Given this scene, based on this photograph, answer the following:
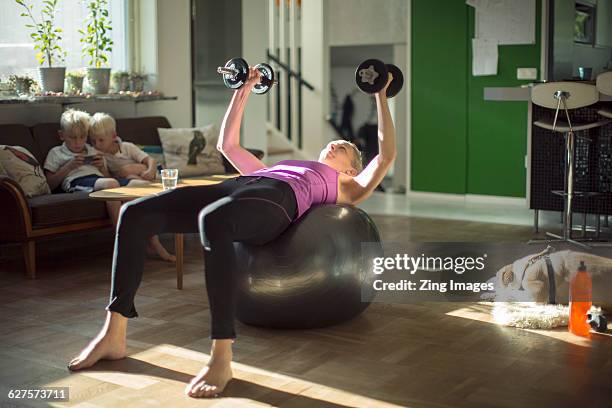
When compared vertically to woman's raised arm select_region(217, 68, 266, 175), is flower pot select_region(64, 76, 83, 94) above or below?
above

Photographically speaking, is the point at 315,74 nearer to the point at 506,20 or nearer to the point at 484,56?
the point at 484,56

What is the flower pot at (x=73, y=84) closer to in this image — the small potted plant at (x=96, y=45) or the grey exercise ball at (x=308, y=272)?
the small potted plant at (x=96, y=45)

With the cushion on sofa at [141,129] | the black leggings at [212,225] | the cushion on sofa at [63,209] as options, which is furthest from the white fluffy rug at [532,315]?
the cushion on sofa at [141,129]

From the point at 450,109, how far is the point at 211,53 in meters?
2.23

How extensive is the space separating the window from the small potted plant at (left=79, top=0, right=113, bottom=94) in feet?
0.21

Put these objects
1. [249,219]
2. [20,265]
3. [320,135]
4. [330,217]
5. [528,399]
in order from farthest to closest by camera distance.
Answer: [320,135]
[20,265]
[330,217]
[249,219]
[528,399]

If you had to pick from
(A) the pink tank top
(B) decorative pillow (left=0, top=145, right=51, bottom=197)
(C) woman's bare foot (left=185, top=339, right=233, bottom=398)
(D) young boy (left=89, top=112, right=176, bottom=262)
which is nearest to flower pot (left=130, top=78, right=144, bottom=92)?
(D) young boy (left=89, top=112, right=176, bottom=262)

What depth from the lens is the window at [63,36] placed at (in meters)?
5.70

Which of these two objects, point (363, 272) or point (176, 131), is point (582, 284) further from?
point (176, 131)

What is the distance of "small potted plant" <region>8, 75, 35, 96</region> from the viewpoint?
218 inches

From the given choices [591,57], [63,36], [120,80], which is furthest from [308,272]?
[591,57]

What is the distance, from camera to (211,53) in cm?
691

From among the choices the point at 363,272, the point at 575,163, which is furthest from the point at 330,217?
the point at 575,163

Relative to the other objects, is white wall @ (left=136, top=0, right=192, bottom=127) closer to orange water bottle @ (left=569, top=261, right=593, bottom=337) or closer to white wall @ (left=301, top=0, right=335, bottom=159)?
white wall @ (left=301, top=0, right=335, bottom=159)
